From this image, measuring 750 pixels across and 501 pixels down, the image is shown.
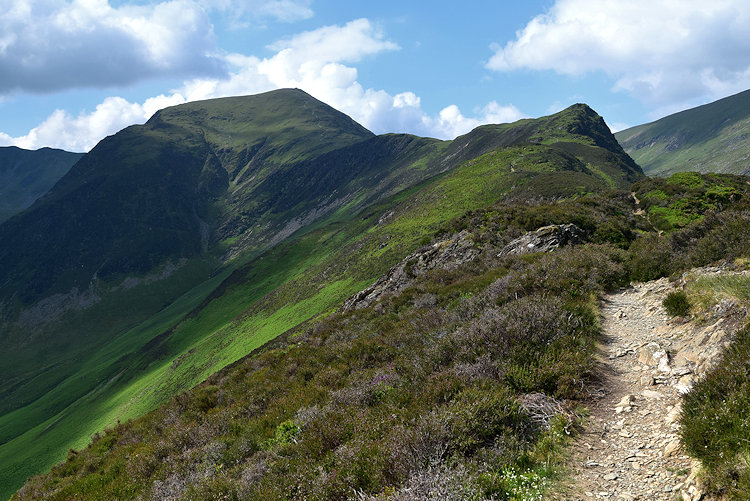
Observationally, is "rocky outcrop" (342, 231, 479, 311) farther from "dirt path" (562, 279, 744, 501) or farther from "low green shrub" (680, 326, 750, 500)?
"low green shrub" (680, 326, 750, 500)

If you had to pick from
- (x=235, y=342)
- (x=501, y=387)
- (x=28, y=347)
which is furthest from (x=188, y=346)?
(x=28, y=347)

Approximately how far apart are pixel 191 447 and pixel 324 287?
4168 cm

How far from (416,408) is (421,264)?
23.8 metres

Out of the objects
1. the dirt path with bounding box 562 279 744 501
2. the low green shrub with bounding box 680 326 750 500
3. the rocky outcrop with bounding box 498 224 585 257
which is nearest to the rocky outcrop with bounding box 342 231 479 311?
the rocky outcrop with bounding box 498 224 585 257

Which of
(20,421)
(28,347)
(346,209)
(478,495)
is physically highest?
(346,209)

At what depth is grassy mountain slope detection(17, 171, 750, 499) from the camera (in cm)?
500

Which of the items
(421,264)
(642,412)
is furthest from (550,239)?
(642,412)

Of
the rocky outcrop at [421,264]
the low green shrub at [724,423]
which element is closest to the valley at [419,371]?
the rocky outcrop at [421,264]

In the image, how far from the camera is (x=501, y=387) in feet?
20.3

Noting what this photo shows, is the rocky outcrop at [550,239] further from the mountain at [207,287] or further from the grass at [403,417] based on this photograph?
the mountain at [207,287]

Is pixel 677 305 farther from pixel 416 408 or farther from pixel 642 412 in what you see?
pixel 416 408

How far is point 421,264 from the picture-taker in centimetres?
2969

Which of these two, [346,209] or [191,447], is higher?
[346,209]

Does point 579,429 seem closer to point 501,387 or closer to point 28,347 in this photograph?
point 501,387
